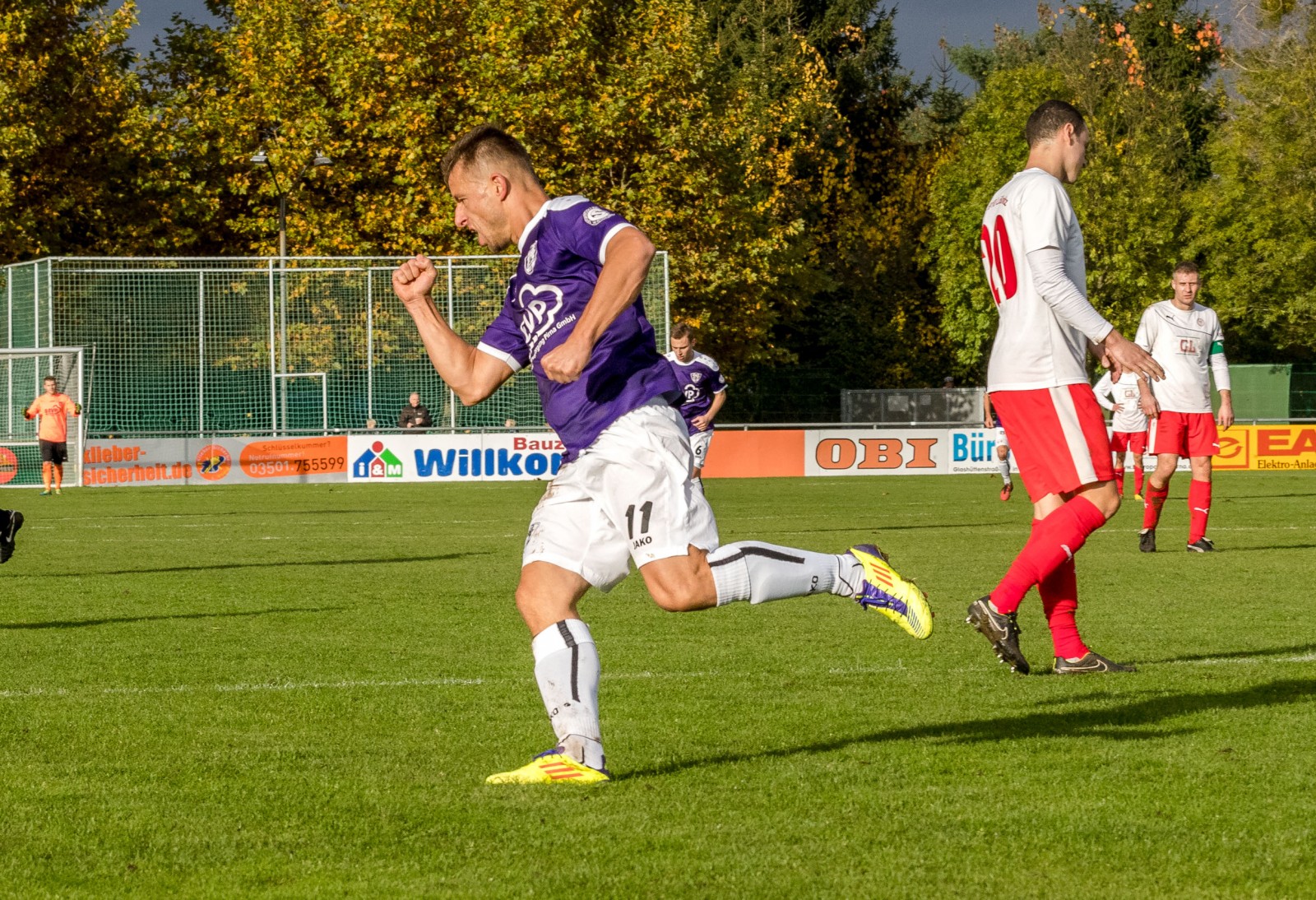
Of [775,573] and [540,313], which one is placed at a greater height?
[540,313]

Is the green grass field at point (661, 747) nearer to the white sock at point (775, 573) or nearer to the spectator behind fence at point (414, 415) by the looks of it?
the white sock at point (775, 573)

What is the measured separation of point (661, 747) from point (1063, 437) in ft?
7.63

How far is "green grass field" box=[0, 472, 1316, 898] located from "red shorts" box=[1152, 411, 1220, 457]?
1.99 meters

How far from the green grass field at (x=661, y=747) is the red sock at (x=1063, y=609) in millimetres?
249

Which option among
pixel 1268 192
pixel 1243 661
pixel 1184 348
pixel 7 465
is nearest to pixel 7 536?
pixel 1243 661

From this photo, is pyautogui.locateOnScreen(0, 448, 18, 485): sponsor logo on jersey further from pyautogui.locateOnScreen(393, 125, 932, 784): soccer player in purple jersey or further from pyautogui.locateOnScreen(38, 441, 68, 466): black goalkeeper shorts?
Answer: pyautogui.locateOnScreen(393, 125, 932, 784): soccer player in purple jersey

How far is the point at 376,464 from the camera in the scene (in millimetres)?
29359

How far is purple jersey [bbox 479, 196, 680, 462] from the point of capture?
15.6ft

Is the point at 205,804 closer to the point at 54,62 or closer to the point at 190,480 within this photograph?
the point at 190,480

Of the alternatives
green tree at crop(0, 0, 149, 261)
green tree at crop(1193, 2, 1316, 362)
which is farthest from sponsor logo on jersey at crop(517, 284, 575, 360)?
green tree at crop(1193, 2, 1316, 362)

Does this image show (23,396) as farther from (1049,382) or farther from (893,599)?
(893,599)

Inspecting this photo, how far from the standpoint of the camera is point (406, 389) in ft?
92.1

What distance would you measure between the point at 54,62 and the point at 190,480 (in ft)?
42.6

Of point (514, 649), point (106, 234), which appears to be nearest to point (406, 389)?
point (106, 234)
